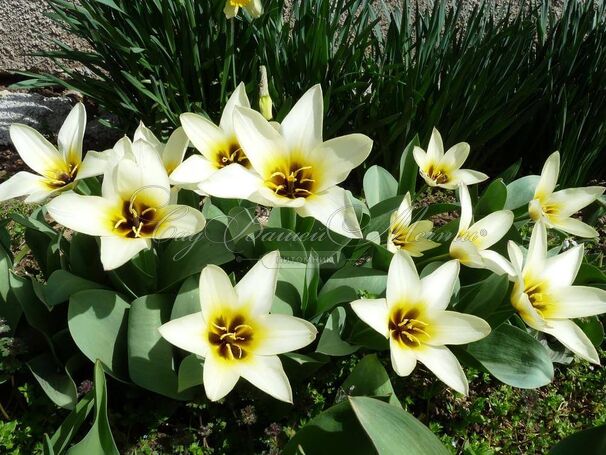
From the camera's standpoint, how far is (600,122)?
248 centimetres

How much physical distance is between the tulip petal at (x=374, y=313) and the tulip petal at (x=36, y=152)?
2.65ft

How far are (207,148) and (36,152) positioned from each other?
1.46ft

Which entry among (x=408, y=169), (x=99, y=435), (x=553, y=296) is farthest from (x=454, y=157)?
(x=99, y=435)

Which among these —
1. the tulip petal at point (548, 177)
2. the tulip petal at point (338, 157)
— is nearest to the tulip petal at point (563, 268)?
the tulip petal at point (548, 177)

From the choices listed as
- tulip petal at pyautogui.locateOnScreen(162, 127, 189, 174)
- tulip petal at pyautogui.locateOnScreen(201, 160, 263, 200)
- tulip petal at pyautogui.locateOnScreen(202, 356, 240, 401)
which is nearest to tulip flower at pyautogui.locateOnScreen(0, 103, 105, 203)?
tulip petal at pyautogui.locateOnScreen(162, 127, 189, 174)

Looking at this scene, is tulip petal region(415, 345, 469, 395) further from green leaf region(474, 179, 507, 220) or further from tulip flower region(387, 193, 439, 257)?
green leaf region(474, 179, 507, 220)

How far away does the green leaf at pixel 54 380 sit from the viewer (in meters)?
1.42

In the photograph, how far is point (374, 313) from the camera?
1264 mm

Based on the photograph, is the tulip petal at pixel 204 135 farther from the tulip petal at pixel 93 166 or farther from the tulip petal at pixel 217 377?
the tulip petal at pixel 217 377

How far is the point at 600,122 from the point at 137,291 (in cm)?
201

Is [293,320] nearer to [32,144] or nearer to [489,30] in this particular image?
[32,144]

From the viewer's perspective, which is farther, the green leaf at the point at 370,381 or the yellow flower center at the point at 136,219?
the green leaf at the point at 370,381

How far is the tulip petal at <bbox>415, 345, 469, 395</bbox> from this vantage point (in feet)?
4.08

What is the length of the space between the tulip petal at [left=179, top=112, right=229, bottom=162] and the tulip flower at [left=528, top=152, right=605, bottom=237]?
0.92 m
